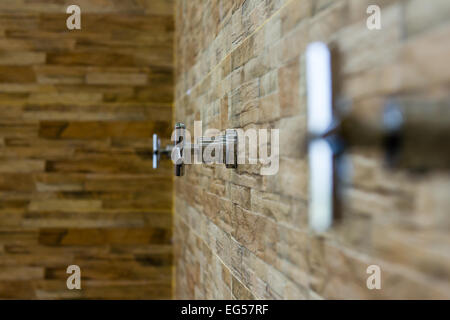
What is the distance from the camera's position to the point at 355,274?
1.73 feet

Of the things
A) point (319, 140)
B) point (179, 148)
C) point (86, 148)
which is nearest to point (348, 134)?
point (319, 140)

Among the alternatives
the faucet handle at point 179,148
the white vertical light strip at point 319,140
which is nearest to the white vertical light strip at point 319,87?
the white vertical light strip at point 319,140

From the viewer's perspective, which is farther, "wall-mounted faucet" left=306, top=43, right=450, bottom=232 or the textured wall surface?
the textured wall surface

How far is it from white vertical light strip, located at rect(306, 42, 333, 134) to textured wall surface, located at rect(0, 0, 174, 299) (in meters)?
1.88

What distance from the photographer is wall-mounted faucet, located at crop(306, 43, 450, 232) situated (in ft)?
1.30

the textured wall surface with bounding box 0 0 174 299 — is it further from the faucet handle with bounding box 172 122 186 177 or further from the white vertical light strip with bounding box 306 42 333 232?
the white vertical light strip with bounding box 306 42 333 232

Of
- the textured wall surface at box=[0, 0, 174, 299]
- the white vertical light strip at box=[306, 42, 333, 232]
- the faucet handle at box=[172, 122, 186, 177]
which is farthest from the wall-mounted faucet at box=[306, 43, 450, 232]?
the textured wall surface at box=[0, 0, 174, 299]

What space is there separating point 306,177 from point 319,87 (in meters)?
0.14

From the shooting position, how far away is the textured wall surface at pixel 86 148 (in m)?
2.38

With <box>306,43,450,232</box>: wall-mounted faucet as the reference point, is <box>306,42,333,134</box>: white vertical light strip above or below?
above

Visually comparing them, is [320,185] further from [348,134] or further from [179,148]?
[179,148]

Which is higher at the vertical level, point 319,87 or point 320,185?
point 319,87

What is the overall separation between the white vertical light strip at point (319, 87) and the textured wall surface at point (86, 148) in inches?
73.8

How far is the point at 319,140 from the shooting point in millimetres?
602
